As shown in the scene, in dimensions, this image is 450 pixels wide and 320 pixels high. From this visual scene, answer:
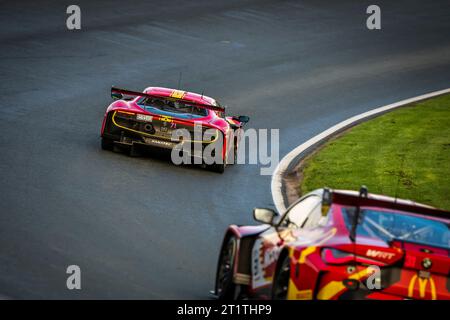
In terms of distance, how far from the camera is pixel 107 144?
705 inches

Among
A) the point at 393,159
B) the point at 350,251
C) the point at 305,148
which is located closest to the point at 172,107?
the point at 305,148

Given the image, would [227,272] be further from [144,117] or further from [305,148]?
[305,148]

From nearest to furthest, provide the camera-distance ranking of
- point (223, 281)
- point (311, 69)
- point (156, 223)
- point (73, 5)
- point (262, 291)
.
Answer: point (262, 291) → point (223, 281) → point (156, 223) → point (311, 69) → point (73, 5)

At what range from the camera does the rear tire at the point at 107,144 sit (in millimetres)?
17781

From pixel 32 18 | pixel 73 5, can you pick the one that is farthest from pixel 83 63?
pixel 73 5

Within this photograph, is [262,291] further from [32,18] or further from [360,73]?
[32,18]

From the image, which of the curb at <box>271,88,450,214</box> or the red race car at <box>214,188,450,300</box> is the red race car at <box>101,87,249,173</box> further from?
the red race car at <box>214,188,450,300</box>

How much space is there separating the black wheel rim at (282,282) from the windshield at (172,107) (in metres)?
9.02

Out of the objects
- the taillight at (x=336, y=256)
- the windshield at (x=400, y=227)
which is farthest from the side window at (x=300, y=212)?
the taillight at (x=336, y=256)

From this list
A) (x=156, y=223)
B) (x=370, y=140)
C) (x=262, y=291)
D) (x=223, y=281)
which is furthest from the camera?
(x=370, y=140)

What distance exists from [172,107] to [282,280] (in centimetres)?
953

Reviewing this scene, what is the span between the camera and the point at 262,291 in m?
9.70

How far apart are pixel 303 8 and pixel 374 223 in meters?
25.6
